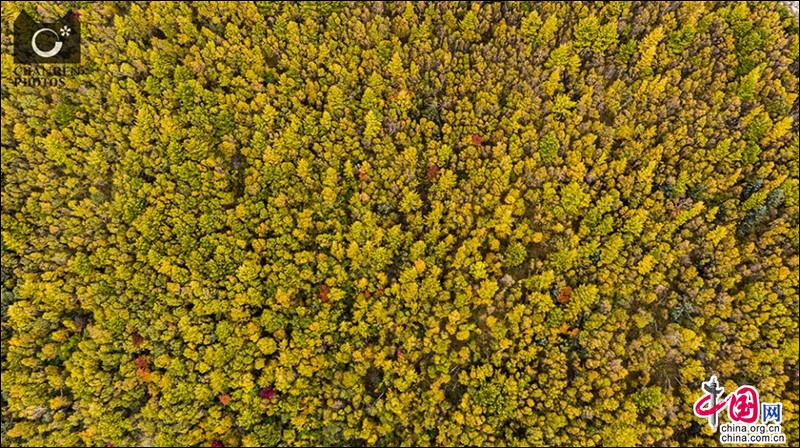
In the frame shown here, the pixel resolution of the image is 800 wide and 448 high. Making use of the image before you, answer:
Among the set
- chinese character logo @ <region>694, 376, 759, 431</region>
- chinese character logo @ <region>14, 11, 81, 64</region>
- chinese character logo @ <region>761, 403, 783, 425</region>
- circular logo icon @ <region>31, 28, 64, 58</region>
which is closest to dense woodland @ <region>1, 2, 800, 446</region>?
chinese character logo @ <region>761, 403, 783, 425</region>

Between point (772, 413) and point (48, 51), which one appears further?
point (48, 51)

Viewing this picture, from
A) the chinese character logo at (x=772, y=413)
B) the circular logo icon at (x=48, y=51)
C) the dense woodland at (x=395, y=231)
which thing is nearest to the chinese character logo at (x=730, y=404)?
the chinese character logo at (x=772, y=413)

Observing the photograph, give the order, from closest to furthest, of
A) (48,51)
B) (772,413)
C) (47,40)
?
(772,413) → (48,51) → (47,40)

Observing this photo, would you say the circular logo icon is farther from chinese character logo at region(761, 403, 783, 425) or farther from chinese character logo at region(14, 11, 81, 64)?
chinese character logo at region(761, 403, 783, 425)

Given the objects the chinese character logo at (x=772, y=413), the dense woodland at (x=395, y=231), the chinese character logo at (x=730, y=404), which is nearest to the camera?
the chinese character logo at (x=772, y=413)

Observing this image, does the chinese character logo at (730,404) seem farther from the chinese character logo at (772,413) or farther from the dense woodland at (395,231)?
the dense woodland at (395,231)

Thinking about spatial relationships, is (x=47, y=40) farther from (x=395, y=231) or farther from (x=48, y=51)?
(x=395, y=231)

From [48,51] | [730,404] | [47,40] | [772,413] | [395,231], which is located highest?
[47,40]

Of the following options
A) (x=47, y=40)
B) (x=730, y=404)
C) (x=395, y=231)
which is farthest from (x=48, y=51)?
(x=730, y=404)
